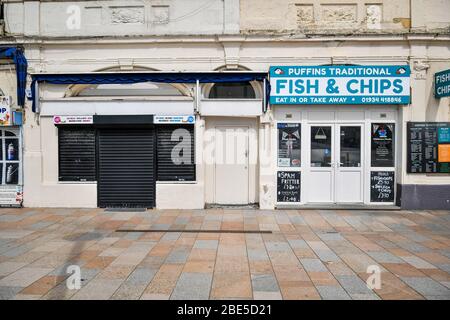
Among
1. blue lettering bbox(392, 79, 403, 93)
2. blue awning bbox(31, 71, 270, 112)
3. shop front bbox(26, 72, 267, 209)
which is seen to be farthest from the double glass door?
blue awning bbox(31, 71, 270, 112)

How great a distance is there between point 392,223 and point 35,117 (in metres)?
9.38

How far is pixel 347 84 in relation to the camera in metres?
9.02

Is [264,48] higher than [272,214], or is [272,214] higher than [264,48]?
[264,48]

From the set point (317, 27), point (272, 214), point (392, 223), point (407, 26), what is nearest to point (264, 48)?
point (317, 27)

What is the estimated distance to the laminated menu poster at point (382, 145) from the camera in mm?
9367

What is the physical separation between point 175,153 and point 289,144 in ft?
10.1

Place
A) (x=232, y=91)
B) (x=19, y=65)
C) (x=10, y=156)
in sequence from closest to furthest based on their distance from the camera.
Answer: (x=19, y=65)
(x=232, y=91)
(x=10, y=156)

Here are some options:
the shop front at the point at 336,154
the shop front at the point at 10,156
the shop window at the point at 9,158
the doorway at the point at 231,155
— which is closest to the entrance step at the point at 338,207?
the shop front at the point at 336,154

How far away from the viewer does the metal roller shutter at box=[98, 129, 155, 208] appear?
943cm

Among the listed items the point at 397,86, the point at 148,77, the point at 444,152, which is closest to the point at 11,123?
the point at 148,77

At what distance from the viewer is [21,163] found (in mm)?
9570

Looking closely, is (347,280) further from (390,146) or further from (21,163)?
(21,163)

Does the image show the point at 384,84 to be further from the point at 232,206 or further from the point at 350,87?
the point at 232,206

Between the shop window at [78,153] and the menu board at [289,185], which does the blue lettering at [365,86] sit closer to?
the menu board at [289,185]
